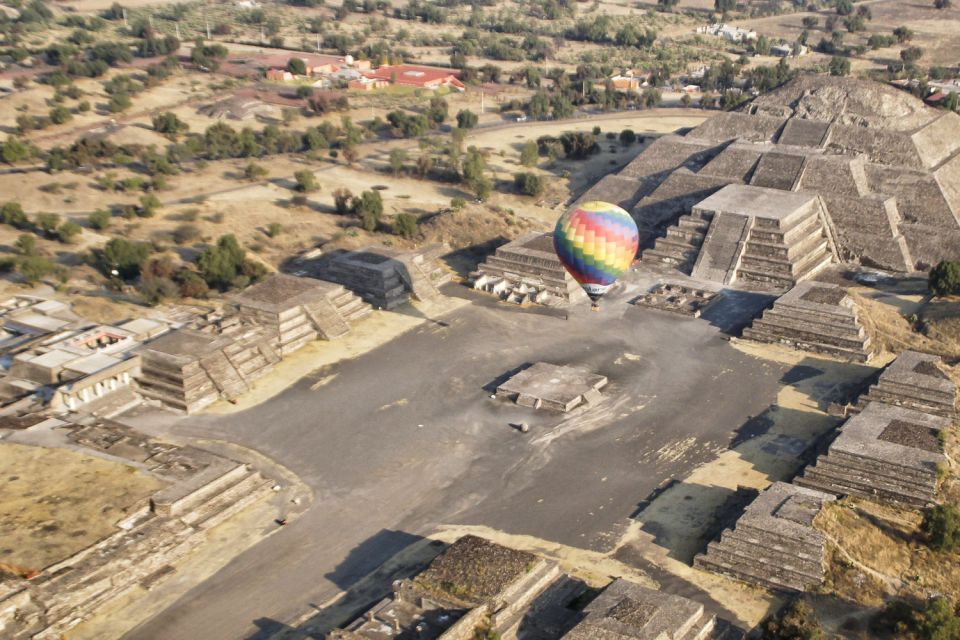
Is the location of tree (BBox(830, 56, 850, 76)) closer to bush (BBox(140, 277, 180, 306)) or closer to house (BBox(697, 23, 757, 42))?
house (BBox(697, 23, 757, 42))

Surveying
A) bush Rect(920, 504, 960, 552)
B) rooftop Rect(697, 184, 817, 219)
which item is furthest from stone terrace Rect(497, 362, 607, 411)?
rooftop Rect(697, 184, 817, 219)

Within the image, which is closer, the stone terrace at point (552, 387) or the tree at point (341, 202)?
the stone terrace at point (552, 387)

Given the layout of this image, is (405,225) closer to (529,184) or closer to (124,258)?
(529,184)

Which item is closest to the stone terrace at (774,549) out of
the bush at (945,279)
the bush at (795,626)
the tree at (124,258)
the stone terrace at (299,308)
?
the bush at (795,626)

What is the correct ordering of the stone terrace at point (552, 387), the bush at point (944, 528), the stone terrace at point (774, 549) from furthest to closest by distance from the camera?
the stone terrace at point (552, 387) < the bush at point (944, 528) < the stone terrace at point (774, 549)

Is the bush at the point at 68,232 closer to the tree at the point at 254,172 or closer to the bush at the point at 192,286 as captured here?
the bush at the point at 192,286

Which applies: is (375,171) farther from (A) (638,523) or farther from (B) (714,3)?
(B) (714,3)

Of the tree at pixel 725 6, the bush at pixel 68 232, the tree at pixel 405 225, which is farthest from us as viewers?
the tree at pixel 725 6
